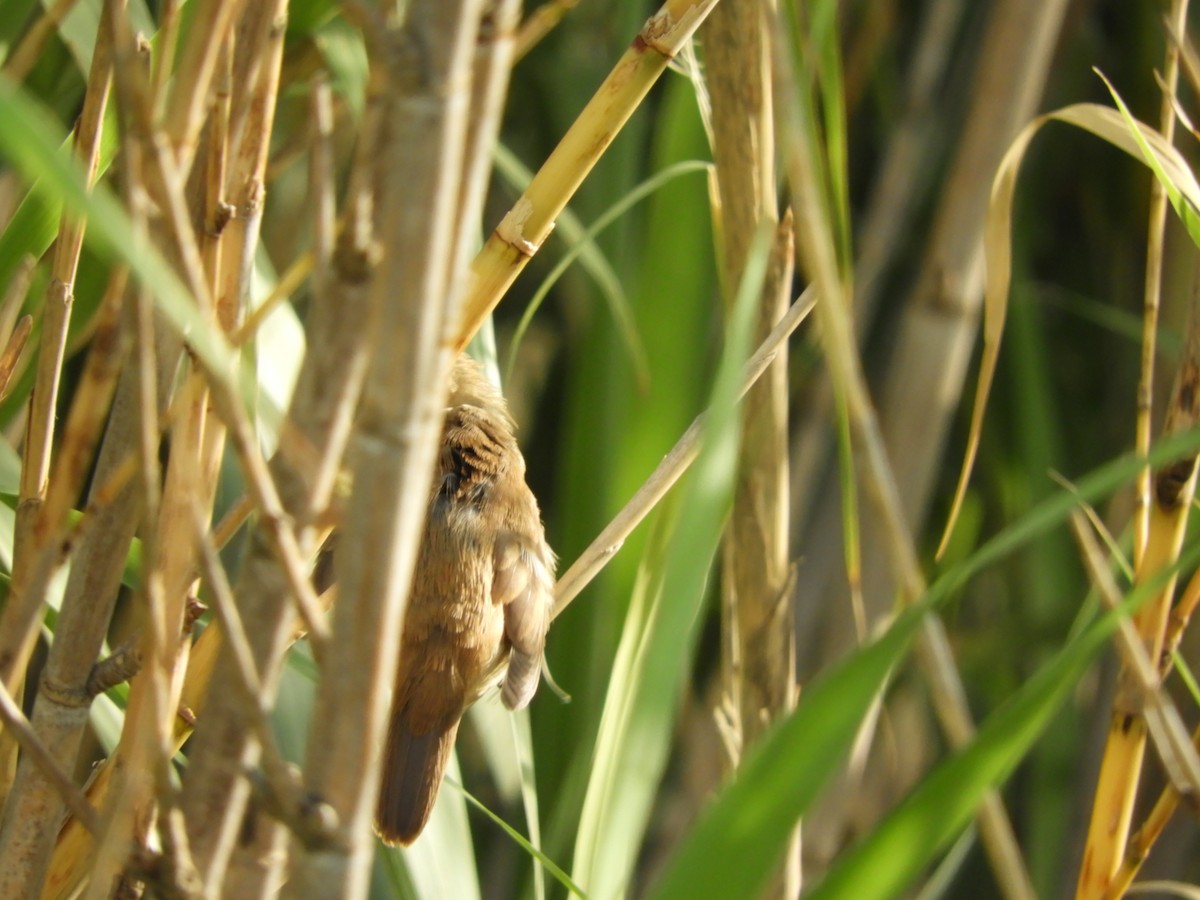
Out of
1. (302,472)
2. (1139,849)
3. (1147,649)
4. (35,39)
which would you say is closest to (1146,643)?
(1147,649)

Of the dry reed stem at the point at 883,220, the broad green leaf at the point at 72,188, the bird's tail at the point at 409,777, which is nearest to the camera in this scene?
the broad green leaf at the point at 72,188

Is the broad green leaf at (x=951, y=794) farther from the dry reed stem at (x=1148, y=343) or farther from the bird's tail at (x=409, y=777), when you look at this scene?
the bird's tail at (x=409, y=777)

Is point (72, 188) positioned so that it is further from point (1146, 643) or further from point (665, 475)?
point (1146, 643)

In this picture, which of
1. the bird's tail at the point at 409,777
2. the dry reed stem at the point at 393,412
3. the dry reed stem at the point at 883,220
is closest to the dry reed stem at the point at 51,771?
the dry reed stem at the point at 393,412

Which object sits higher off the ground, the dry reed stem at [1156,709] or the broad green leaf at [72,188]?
the broad green leaf at [72,188]

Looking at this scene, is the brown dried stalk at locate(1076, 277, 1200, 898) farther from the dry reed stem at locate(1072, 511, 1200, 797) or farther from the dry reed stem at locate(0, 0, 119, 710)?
the dry reed stem at locate(0, 0, 119, 710)

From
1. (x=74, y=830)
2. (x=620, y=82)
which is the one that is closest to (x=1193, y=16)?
(x=620, y=82)
